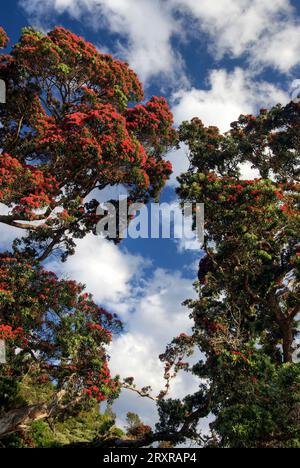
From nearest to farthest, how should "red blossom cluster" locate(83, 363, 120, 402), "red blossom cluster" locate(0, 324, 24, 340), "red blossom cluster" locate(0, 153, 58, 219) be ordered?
1. "red blossom cluster" locate(0, 324, 24, 340)
2. "red blossom cluster" locate(83, 363, 120, 402)
3. "red blossom cluster" locate(0, 153, 58, 219)

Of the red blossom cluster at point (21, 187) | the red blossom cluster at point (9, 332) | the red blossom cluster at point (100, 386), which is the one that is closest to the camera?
the red blossom cluster at point (9, 332)

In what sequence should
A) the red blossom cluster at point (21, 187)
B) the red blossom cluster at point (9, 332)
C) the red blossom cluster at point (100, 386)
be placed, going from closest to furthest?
the red blossom cluster at point (9, 332) < the red blossom cluster at point (100, 386) < the red blossom cluster at point (21, 187)

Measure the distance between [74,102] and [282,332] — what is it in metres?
15.2

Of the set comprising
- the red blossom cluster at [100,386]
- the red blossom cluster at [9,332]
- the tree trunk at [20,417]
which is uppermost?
the red blossom cluster at [9,332]

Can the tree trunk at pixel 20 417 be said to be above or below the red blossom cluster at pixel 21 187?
below

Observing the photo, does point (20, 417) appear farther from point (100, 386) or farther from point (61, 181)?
point (61, 181)

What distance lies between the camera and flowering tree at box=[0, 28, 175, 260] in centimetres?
1653

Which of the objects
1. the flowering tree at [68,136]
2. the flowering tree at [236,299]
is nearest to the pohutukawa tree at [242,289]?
the flowering tree at [236,299]

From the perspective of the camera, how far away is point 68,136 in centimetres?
1680

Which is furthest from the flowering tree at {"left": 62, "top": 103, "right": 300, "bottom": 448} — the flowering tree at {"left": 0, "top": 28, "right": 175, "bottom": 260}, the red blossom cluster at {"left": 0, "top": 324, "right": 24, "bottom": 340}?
the red blossom cluster at {"left": 0, "top": 324, "right": 24, "bottom": 340}

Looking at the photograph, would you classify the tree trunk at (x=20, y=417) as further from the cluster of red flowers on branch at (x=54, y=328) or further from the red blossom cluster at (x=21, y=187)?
the red blossom cluster at (x=21, y=187)

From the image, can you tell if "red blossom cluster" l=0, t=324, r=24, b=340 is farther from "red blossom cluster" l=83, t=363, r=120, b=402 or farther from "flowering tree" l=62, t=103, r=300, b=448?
"flowering tree" l=62, t=103, r=300, b=448

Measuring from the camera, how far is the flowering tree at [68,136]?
1653 cm

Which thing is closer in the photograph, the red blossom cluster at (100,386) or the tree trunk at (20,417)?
the red blossom cluster at (100,386)
